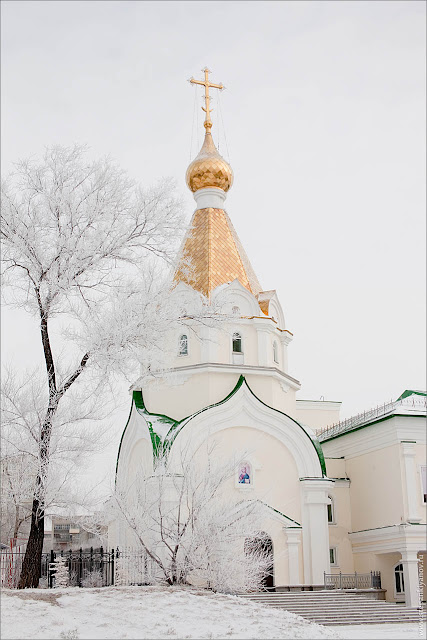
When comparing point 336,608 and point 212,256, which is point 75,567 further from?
point 212,256

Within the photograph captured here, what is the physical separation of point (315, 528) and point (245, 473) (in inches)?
89.4

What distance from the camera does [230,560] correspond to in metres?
14.6

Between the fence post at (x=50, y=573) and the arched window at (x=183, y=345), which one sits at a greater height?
the arched window at (x=183, y=345)

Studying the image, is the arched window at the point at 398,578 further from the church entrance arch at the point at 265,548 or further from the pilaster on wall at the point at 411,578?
the church entrance arch at the point at 265,548

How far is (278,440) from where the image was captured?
1955 centimetres

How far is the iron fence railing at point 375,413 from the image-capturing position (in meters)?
19.6

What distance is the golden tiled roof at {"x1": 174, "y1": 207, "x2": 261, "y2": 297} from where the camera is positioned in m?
20.8

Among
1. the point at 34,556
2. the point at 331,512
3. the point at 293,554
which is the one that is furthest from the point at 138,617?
the point at 331,512

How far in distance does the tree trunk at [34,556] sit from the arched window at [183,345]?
8049 millimetres

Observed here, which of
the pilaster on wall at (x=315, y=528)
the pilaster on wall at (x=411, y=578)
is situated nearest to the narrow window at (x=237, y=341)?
the pilaster on wall at (x=315, y=528)

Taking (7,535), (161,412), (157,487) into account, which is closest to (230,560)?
(157,487)

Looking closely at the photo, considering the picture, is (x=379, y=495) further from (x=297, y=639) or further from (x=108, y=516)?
(x=297, y=639)

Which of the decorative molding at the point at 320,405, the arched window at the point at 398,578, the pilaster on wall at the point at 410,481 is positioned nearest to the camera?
the pilaster on wall at the point at 410,481

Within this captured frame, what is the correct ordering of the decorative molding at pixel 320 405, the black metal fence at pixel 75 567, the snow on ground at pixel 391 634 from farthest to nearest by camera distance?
the decorative molding at pixel 320 405, the black metal fence at pixel 75 567, the snow on ground at pixel 391 634
